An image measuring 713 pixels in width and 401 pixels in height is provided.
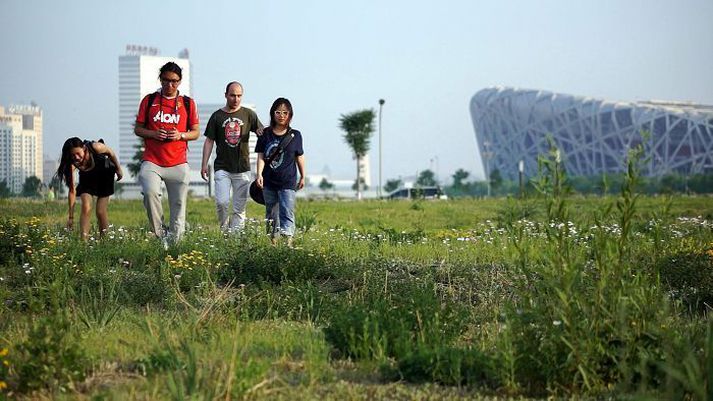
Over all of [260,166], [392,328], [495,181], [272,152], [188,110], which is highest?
[495,181]

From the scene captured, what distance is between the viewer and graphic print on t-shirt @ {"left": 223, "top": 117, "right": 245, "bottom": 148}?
9.80m

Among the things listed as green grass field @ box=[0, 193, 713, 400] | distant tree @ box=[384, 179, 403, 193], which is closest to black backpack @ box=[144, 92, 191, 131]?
green grass field @ box=[0, 193, 713, 400]

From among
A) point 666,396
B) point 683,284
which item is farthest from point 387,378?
point 683,284

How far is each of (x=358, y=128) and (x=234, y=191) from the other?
39.9 metres

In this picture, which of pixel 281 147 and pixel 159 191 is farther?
pixel 281 147

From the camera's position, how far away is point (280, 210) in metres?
9.45

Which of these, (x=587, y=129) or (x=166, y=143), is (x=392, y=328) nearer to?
(x=166, y=143)

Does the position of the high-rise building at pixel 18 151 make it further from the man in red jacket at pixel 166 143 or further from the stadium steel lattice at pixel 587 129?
the man in red jacket at pixel 166 143

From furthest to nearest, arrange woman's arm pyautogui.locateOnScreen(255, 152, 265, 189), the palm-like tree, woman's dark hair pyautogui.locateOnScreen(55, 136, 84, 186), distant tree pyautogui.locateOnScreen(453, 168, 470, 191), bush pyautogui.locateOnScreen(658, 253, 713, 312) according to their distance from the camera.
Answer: distant tree pyautogui.locateOnScreen(453, 168, 470, 191), the palm-like tree, woman's dark hair pyautogui.locateOnScreen(55, 136, 84, 186), woman's arm pyautogui.locateOnScreen(255, 152, 265, 189), bush pyautogui.locateOnScreen(658, 253, 713, 312)

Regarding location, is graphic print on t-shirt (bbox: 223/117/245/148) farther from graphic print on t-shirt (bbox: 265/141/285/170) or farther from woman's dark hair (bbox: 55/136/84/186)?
woman's dark hair (bbox: 55/136/84/186)

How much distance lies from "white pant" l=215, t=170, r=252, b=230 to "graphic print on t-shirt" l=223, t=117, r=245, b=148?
13.2 inches

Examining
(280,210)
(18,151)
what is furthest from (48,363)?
(18,151)

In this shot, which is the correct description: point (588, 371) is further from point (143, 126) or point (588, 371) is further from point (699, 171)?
point (699, 171)

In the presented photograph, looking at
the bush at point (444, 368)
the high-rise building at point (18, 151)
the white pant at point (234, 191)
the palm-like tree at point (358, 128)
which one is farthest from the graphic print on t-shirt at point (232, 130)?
the high-rise building at point (18, 151)
